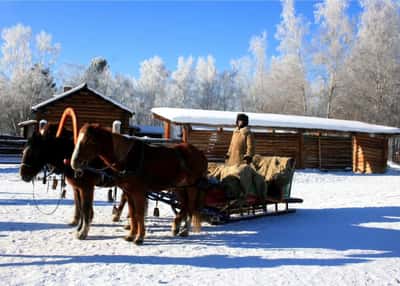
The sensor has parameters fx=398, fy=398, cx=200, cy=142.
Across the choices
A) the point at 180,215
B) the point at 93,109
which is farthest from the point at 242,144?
the point at 93,109

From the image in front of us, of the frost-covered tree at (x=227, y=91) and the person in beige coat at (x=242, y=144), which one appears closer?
the person in beige coat at (x=242, y=144)

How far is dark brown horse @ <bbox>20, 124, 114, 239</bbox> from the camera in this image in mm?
5578

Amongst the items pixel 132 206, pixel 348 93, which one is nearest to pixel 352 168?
pixel 348 93

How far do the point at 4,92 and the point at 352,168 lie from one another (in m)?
35.2

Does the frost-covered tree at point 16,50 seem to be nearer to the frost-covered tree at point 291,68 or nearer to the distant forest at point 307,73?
the distant forest at point 307,73

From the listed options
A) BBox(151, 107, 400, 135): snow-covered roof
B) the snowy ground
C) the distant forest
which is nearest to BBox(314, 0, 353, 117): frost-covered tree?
the distant forest

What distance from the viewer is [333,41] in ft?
110

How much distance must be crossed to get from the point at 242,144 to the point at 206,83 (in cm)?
4748

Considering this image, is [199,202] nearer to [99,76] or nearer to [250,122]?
[250,122]

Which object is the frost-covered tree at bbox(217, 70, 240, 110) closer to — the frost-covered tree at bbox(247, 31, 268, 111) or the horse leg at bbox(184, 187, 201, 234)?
the frost-covered tree at bbox(247, 31, 268, 111)

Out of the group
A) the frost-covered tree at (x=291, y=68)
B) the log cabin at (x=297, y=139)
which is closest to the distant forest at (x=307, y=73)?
the frost-covered tree at (x=291, y=68)

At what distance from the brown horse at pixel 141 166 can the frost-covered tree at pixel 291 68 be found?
31469mm

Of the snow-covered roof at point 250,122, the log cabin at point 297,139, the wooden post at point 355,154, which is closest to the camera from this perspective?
the snow-covered roof at point 250,122

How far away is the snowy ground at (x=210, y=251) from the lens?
4.13 m
